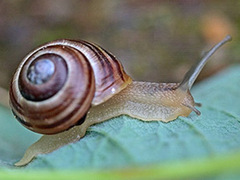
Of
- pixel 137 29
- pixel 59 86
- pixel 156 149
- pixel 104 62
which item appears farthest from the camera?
pixel 137 29

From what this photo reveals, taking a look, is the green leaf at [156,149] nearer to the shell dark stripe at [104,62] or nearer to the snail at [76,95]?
the snail at [76,95]

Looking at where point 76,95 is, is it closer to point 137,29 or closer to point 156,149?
point 156,149

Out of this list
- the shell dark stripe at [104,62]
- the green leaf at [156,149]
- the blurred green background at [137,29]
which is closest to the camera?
the green leaf at [156,149]

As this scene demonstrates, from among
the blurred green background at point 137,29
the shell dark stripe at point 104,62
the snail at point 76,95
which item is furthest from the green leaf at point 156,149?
the blurred green background at point 137,29

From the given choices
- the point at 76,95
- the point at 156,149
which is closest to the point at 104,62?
the point at 76,95

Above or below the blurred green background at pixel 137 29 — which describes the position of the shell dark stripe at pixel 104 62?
above
